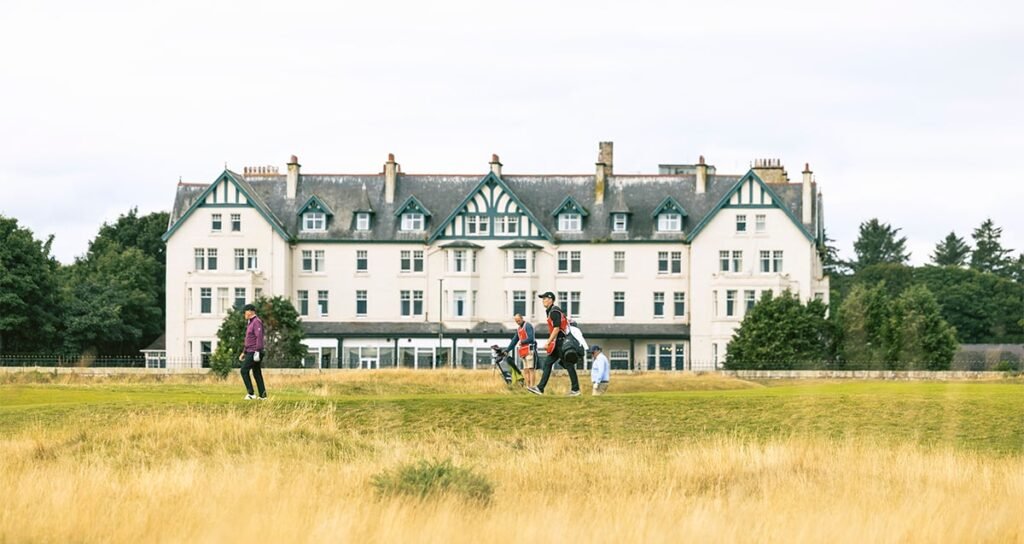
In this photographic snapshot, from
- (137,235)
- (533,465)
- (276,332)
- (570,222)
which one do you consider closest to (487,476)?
(533,465)

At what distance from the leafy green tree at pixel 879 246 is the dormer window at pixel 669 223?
204 ft

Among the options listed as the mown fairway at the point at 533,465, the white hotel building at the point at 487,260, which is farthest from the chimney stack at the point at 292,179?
the mown fairway at the point at 533,465

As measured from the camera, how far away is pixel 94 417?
24.8 metres

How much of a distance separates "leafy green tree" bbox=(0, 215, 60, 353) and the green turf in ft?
181

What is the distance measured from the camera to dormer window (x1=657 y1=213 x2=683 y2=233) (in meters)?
85.5

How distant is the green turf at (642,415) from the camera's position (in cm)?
2428

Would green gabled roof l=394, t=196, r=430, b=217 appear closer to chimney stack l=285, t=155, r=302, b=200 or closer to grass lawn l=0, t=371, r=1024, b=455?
chimney stack l=285, t=155, r=302, b=200

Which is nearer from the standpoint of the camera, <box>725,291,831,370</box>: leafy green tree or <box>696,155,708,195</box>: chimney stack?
<box>725,291,831,370</box>: leafy green tree

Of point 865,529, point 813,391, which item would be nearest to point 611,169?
point 813,391

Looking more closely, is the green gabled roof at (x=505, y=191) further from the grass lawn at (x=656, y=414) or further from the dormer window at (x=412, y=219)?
the grass lawn at (x=656, y=414)

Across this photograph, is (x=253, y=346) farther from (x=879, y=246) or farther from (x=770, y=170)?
(x=879, y=246)

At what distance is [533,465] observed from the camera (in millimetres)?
20359

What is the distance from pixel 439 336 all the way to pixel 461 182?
958 cm

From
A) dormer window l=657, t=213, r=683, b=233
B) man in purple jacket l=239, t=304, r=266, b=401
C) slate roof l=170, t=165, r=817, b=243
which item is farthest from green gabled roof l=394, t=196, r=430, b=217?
man in purple jacket l=239, t=304, r=266, b=401
